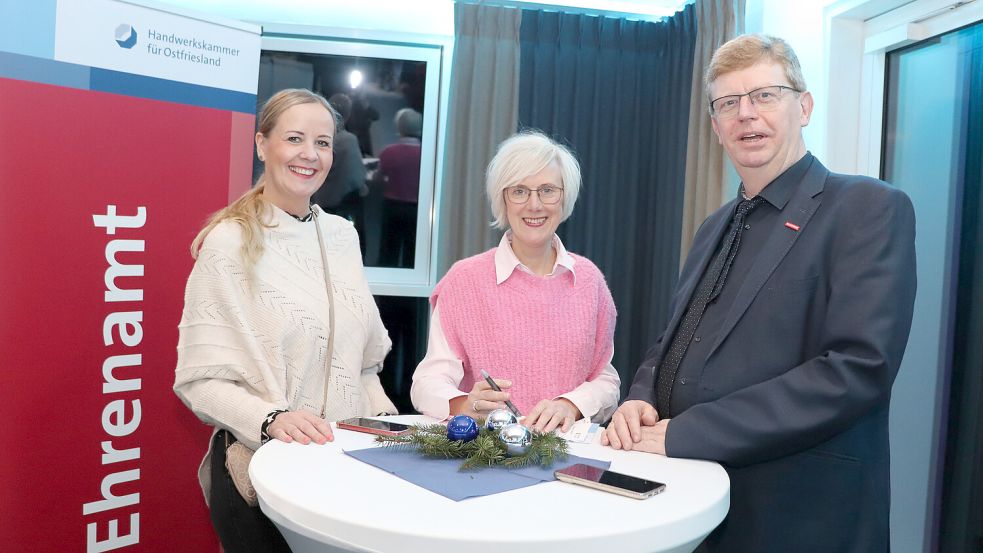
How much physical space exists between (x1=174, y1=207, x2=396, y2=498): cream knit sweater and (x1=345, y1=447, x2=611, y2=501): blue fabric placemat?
432 millimetres

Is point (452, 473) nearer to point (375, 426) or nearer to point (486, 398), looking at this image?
point (375, 426)

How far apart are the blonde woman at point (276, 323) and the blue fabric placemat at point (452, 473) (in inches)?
7.7

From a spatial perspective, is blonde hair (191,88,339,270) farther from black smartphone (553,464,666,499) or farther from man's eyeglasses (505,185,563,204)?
black smartphone (553,464,666,499)

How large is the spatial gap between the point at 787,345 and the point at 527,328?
0.80 meters

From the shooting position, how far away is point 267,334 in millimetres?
1800

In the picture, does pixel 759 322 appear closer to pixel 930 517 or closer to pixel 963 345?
pixel 963 345

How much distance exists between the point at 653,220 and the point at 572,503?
A: 3.07 m

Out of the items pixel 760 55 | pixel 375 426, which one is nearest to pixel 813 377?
pixel 760 55

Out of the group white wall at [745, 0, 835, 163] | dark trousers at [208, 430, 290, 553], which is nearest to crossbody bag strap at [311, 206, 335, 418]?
dark trousers at [208, 430, 290, 553]

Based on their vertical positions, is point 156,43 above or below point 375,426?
above

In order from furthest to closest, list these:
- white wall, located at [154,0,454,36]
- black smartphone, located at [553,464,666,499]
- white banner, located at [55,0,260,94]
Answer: white wall, located at [154,0,454,36] → white banner, located at [55,0,260,94] → black smartphone, located at [553,464,666,499]

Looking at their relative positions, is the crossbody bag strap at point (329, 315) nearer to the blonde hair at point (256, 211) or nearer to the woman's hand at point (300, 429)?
the blonde hair at point (256, 211)

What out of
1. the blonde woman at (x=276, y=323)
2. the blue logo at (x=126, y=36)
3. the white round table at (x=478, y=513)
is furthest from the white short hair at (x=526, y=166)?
the blue logo at (x=126, y=36)

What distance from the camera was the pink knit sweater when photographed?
2043mm
